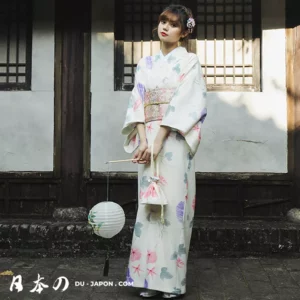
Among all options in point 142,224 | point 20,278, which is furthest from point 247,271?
point 20,278

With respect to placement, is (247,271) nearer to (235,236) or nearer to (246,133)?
(235,236)

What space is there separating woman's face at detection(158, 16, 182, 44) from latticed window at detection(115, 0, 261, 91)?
75.8 inches

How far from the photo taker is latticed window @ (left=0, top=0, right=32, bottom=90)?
18.8 feet

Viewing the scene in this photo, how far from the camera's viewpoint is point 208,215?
5.56 meters

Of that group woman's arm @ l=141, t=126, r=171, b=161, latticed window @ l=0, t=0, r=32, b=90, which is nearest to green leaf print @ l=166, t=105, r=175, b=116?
woman's arm @ l=141, t=126, r=171, b=161

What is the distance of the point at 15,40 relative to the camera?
18.9 feet

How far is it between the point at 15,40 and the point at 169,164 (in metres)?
3.18

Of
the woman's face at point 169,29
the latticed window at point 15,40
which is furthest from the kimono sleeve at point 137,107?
the latticed window at point 15,40

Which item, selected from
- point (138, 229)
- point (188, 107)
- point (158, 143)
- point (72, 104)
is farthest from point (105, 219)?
point (72, 104)

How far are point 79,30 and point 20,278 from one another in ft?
9.91

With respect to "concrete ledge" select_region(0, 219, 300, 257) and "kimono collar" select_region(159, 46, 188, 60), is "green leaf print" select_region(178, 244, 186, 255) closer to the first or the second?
"concrete ledge" select_region(0, 219, 300, 257)

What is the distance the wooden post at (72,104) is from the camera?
18.0 ft

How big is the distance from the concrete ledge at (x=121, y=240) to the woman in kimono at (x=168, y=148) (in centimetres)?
134

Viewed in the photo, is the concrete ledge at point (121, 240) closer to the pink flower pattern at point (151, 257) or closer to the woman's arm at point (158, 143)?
the pink flower pattern at point (151, 257)
